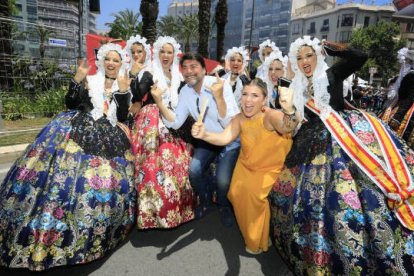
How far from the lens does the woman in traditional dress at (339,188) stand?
220 cm

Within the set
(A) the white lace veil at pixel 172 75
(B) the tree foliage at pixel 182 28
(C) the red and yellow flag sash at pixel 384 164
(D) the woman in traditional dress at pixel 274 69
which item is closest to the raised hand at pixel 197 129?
(A) the white lace veil at pixel 172 75

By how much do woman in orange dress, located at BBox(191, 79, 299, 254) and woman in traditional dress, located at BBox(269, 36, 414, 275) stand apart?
0.38ft

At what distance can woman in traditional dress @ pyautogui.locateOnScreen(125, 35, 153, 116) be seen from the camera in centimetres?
371

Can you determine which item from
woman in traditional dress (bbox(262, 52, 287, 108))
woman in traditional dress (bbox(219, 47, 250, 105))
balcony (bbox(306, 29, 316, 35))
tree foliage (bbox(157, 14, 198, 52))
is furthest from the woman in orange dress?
balcony (bbox(306, 29, 316, 35))

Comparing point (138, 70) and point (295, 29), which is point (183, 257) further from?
point (295, 29)

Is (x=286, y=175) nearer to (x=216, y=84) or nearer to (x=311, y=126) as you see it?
(x=311, y=126)

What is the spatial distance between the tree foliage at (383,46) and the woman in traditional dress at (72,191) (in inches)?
1697

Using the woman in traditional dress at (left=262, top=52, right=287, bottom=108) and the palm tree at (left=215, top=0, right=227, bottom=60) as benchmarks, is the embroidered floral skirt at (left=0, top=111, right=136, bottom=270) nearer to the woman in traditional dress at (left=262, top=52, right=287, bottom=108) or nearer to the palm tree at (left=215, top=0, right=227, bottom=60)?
the woman in traditional dress at (left=262, top=52, right=287, bottom=108)

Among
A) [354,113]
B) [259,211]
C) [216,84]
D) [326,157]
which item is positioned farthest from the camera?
[216,84]

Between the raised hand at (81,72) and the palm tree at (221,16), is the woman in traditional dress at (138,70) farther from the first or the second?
the palm tree at (221,16)

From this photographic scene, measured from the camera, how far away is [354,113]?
109 inches

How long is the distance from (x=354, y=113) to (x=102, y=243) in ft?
7.81

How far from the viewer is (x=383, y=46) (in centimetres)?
4059

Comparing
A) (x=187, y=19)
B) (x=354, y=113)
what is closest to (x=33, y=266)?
(x=354, y=113)
